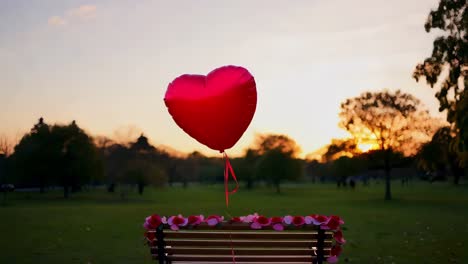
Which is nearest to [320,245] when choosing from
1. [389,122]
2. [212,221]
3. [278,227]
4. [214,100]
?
[278,227]

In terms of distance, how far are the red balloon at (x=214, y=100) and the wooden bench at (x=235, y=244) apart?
1.58 meters

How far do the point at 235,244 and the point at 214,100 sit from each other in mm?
1888

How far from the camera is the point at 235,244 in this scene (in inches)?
248

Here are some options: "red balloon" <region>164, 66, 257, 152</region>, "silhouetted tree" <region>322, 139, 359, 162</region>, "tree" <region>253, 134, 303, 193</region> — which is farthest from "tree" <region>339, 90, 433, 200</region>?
"red balloon" <region>164, 66, 257, 152</region>

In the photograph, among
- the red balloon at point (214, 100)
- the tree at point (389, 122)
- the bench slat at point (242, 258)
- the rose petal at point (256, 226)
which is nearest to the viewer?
the rose petal at point (256, 226)

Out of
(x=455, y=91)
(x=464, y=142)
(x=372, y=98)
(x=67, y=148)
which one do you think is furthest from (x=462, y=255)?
(x=67, y=148)

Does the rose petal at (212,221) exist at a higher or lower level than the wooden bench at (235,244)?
higher

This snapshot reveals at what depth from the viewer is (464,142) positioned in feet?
43.0

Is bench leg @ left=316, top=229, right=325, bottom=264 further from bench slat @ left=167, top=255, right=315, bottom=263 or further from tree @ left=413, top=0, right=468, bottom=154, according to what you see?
tree @ left=413, top=0, right=468, bottom=154

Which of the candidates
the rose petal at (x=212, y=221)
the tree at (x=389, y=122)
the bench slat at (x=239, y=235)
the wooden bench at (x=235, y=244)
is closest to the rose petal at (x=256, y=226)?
the wooden bench at (x=235, y=244)

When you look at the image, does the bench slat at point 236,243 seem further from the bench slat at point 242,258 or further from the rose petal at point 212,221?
the rose petal at point 212,221

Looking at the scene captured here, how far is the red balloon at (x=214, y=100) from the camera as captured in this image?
6.86 metres

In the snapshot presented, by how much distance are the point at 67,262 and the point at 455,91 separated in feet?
38.3

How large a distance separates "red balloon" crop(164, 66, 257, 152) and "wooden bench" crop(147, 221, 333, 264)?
158cm
